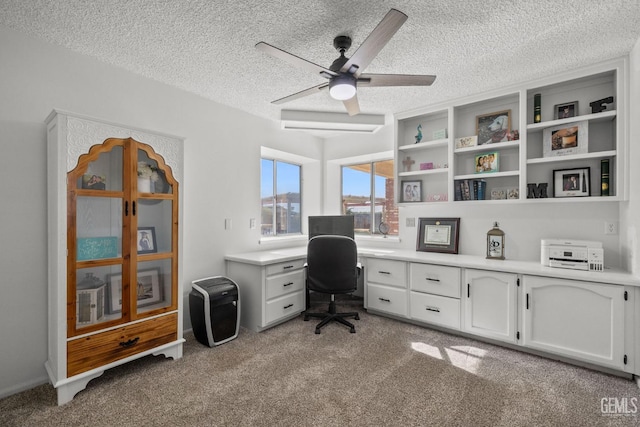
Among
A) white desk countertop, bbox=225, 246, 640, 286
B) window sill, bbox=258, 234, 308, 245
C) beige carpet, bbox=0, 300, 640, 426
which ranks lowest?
beige carpet, bbox=0, 300, 640, 426

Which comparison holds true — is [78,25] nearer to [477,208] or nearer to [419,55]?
[419,55]

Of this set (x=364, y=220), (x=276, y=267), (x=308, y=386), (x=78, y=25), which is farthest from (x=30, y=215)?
(x=364, y=220)

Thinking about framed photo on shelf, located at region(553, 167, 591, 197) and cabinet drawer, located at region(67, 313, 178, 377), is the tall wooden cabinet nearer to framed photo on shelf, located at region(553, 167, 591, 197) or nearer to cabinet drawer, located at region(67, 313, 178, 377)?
cabinet drawer, located at region(67, 313, 178, 377)

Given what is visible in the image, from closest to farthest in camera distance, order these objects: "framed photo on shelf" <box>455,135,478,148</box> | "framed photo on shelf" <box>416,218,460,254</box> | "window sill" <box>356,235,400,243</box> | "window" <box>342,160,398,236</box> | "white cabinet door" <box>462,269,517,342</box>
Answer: "white cabinet door" <box>462,269,517,342</box> → "framed photo on shelf" <box>455,135,478,148</box> → "framed photo on shelf" <box>416,218,460,254</box> → "window sill" <box>356,235,400,243</box> → "window" <box>342,160,398,236</box>

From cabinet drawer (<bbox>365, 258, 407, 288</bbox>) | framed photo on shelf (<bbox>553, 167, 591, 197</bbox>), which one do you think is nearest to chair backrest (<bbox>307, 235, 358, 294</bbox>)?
cabinet drawer (<bbox>365, 258, 407, 288</bbox>)

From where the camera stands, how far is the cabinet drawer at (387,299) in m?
3.22

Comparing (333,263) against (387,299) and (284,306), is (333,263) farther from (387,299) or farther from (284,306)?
(387,299)

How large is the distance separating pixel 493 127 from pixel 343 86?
2051mm

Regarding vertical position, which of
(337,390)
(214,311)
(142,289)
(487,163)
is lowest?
(337,390)

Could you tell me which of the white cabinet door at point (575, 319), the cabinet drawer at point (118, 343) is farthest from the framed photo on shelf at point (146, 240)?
the white cabinet door at point (575, 319)

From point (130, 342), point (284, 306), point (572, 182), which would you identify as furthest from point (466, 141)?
point (130, 342)

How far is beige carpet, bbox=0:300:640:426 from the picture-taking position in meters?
1.74

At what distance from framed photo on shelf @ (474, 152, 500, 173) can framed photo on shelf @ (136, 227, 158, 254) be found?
3.22 m

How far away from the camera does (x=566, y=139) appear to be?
2686mm
